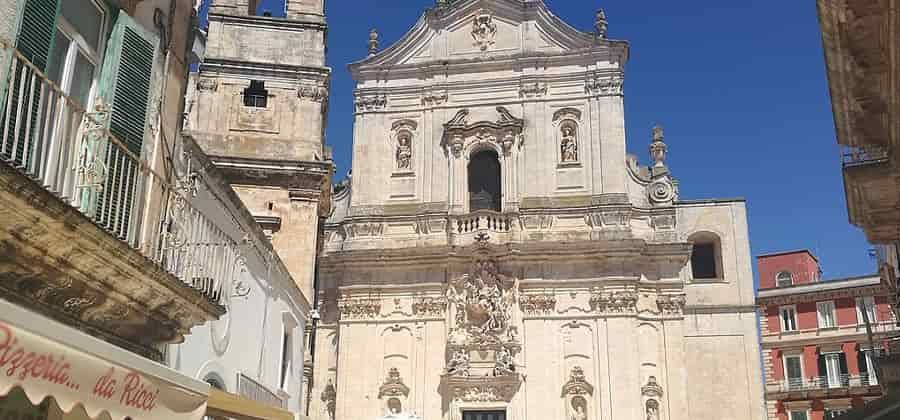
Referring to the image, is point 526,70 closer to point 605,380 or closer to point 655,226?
point 655,226

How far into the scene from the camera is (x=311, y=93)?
1494cm

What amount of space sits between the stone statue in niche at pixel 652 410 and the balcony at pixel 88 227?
16.4m

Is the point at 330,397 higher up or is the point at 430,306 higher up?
the point at 430,306

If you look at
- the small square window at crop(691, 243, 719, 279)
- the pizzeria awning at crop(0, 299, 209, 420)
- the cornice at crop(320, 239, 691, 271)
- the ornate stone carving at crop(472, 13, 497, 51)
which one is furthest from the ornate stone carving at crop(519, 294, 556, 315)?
the pizzeria awning at crop(0, 299, 209, 420)

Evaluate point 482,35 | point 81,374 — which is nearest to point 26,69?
point 81,374

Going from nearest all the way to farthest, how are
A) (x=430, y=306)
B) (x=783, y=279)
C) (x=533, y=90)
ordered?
(x=430, y=306), (x=533, y=90), (x=783, y=279)

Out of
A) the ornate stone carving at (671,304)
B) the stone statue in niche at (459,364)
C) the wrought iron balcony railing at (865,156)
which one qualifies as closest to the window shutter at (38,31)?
the wrought iron balcony railing at (865,156)

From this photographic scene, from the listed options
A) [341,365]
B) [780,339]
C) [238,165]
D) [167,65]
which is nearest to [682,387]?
[341,365]

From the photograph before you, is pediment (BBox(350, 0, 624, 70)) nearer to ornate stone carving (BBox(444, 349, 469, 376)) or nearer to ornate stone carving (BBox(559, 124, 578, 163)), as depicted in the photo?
ornate stone carving (BBox(559, 124, 578, 163))

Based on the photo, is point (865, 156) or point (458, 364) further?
point (458, 364)

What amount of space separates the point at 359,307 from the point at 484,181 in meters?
4.99

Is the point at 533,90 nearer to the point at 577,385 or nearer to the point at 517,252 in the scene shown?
the point at 517,252

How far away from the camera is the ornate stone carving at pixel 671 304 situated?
22.0m

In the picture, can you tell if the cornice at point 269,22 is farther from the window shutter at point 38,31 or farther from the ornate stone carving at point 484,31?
the window shutter at point 38,31
